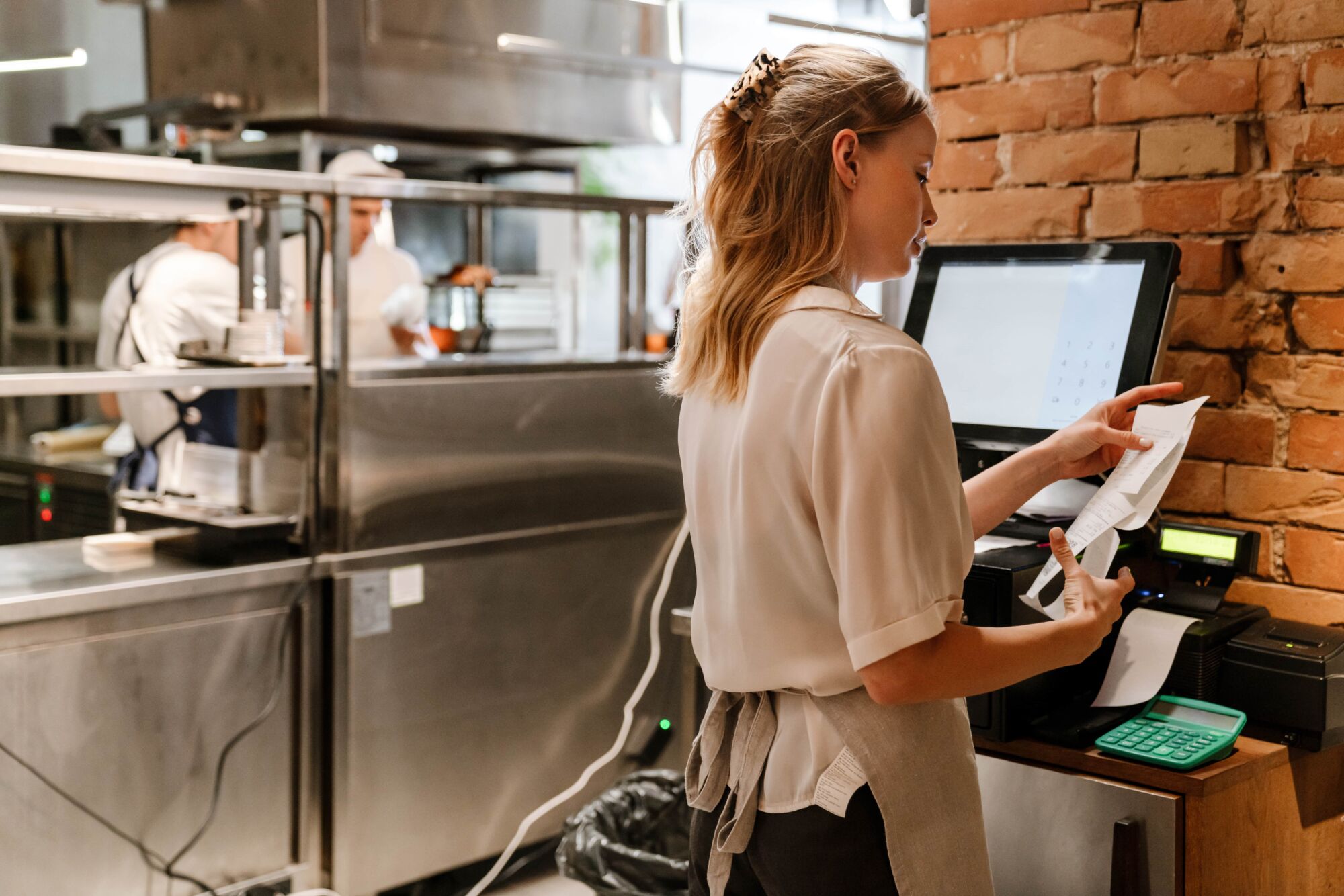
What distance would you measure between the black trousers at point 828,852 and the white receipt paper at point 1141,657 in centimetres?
53

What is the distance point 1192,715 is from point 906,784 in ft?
1.83

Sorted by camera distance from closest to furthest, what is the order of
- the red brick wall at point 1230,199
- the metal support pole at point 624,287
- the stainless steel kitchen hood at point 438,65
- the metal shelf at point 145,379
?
the red brick wall at point 1230,199 → the metal shelf at point 145,379 → the metal support pole at point 624,287 → the stainless steel kitchen hood at point 438,65

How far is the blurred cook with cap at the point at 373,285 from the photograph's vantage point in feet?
13.0

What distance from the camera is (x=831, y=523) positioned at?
1091 millimetres

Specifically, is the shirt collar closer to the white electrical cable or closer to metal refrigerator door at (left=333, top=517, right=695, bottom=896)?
the white electrical cable

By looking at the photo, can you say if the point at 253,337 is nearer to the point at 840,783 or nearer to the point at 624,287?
the point at 624,287

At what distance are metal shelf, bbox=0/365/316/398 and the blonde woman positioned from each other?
166 cm

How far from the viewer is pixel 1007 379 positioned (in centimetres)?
175

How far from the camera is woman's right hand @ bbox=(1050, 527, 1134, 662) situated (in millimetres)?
1200

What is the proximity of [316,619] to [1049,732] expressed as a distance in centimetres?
190

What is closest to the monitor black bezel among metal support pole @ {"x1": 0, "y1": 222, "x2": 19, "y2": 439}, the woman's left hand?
the woman's left hand

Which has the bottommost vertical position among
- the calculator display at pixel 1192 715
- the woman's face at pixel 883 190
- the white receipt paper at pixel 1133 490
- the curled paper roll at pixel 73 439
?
the calculator display at pixel 1192 715

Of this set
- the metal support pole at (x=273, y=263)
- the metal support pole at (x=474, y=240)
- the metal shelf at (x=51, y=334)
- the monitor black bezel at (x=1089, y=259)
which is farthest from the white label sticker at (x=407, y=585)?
the metal shelf at (x=51, y=334)

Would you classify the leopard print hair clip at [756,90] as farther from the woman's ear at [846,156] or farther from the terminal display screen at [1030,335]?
the terminal display screen at [1030,335]
